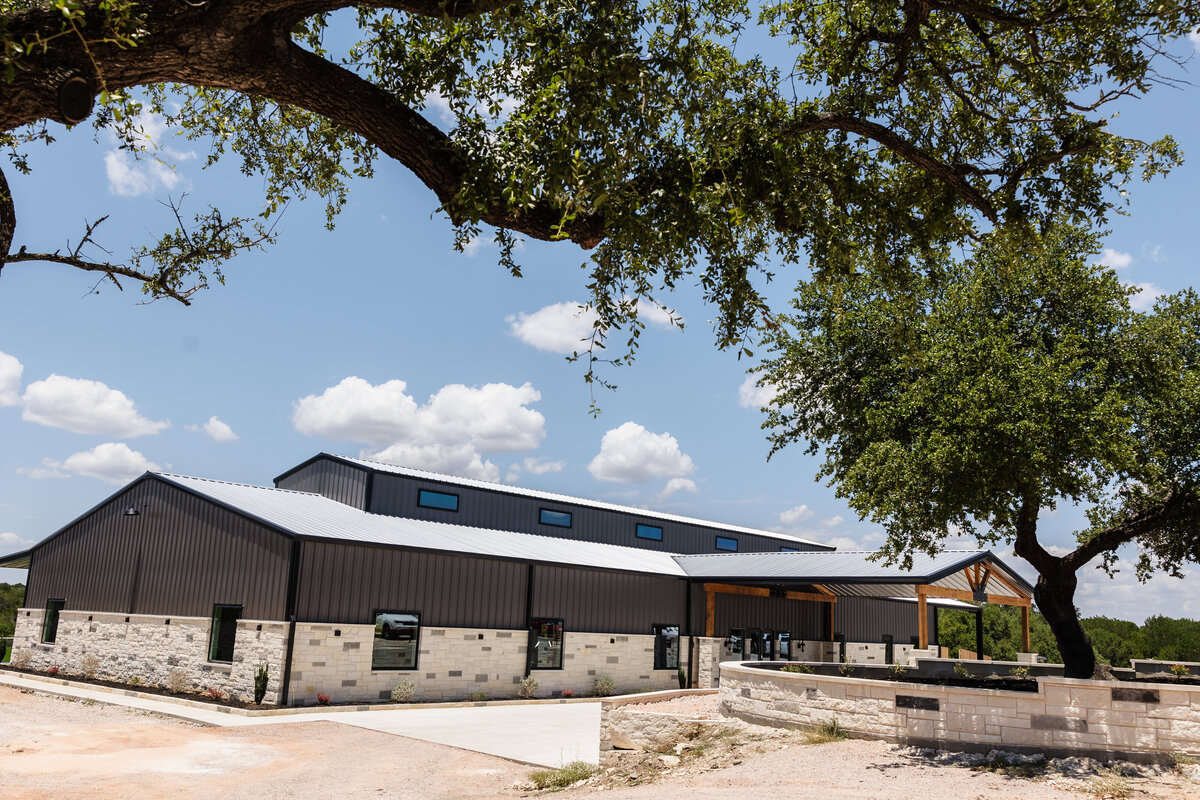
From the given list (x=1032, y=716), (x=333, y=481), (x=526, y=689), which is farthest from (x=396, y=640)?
(x=1032, y=716)

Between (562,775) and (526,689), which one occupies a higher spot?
(562,775)

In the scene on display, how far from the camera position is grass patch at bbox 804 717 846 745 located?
496 inches

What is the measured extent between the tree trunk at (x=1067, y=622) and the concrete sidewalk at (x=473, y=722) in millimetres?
9353

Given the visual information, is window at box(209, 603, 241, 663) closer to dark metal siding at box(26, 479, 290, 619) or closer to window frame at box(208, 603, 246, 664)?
window frame at box(208, 603, 246, 664)

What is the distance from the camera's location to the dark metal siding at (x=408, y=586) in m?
20.2

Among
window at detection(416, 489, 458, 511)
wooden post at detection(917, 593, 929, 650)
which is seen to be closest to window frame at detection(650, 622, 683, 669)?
wooden post at detection(917, 593, 929, 650)

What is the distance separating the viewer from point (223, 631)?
20953 millimetres

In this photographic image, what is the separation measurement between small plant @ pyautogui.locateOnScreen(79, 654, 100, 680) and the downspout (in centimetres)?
851

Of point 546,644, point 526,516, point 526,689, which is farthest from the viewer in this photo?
point 526,516

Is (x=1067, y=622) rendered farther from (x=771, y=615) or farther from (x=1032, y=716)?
(x=771, y=615)

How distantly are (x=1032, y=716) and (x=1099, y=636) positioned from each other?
106 ft

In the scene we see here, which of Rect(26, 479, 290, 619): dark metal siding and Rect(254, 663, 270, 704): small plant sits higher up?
Rect(26, 479, 290, 619): dark metal siding

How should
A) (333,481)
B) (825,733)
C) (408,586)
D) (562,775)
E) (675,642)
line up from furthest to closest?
(675,642) < (333,481) < (408,586) < (825,733) < (562,775)

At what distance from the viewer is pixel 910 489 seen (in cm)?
1384
